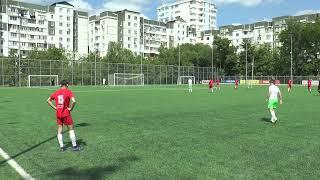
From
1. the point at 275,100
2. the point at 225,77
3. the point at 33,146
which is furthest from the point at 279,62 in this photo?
the point at 33,146

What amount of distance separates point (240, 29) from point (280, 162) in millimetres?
161573

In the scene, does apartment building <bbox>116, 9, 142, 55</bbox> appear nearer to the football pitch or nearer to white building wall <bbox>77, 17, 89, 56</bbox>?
white building wall <bbox>77, 17, 89, 56</bbox>

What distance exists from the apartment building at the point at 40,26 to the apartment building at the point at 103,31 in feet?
15.1

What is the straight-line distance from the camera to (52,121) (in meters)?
17.1

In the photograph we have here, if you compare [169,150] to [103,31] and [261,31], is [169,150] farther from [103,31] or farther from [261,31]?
[261,31]

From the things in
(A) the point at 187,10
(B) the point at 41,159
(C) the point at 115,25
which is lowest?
(B) the point at 41,159

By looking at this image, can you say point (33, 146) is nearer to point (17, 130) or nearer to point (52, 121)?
point (17, 130)

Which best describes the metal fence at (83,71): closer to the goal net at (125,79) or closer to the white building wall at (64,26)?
the goal net at (125,79)

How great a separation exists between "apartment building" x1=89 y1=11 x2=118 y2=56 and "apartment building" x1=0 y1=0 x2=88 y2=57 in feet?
15.1

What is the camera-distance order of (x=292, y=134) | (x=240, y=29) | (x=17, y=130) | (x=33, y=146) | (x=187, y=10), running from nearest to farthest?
(x=33, y=146), (x=292, y=134), (x=17, y=130), (x=240, y=29), (x=187, y=10)

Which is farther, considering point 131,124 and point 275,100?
point 275,100


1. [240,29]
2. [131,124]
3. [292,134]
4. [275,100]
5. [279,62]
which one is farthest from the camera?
[240,29]

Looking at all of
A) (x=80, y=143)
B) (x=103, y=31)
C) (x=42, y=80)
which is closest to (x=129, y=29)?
(x=103, y=31)

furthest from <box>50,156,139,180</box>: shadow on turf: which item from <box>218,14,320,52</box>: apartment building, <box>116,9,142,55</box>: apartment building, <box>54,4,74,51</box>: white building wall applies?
<box>218,14,320,52</box>: apartment building
